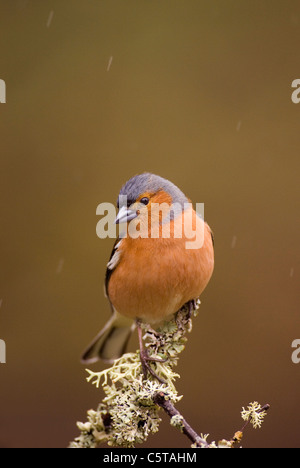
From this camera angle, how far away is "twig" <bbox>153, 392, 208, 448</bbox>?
1977mm

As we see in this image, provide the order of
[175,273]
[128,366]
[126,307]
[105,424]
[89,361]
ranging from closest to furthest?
1. [105,424]
2. [128,366]
3. [175,273]
4. [126,307]
5. [89,361]

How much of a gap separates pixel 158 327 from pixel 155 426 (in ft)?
2.02

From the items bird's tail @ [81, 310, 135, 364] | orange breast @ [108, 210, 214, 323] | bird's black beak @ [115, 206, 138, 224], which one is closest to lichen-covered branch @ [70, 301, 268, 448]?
orange breast @ [108, 210, 214, 323]

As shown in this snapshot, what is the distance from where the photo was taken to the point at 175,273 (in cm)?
304

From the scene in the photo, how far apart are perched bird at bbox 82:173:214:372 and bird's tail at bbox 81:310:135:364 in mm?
686

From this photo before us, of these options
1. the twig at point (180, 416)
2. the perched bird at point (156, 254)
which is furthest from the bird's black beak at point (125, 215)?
the twig at point (180, 416)

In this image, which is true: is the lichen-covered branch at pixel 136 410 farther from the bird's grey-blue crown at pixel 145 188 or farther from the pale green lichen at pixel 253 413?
the bird's grey-blue crown at pixel 145 188

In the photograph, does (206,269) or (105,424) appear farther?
(206,269)

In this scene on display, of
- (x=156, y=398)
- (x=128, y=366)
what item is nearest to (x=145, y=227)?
(x=128, y=366)

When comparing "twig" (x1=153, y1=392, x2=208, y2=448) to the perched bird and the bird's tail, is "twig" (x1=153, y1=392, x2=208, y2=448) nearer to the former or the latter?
the perched bird

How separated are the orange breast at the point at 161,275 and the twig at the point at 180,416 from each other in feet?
2.47

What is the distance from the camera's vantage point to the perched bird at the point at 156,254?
10.00 ft

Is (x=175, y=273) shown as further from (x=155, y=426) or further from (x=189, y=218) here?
(x=155, y=426)

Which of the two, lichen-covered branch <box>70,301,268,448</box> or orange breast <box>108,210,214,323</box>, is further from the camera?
orange breast <box>108,210,214,323</box>
